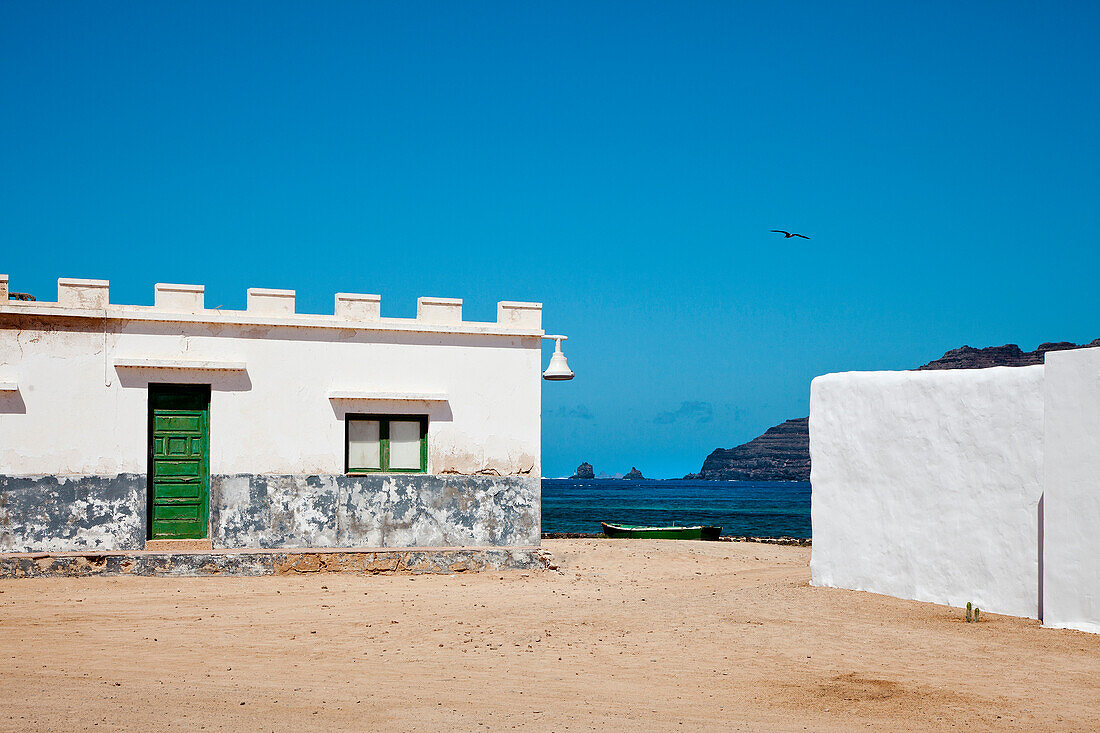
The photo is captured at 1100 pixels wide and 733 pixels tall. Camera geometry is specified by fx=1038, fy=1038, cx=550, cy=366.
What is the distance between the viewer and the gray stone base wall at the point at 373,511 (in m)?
14.7

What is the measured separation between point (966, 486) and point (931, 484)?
52 centimetres

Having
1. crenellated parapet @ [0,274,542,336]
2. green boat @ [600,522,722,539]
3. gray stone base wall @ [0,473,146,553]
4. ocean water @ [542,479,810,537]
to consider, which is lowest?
ocean water @ [542,479,810,537]

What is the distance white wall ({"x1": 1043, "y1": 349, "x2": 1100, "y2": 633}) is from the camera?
374 inches

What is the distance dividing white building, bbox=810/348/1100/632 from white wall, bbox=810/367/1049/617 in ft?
0.05

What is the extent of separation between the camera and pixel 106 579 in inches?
538

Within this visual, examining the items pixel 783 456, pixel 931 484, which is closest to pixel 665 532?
pixel 931 484

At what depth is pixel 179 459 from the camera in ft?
48.0

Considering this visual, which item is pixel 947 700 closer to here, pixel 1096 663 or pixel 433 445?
pixel 1096 663

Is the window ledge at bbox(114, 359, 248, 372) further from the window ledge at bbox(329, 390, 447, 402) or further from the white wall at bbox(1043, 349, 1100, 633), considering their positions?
the white wall at bbox(1043, 349, 1100, 633)

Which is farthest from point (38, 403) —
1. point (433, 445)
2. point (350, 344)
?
point (433, 445)

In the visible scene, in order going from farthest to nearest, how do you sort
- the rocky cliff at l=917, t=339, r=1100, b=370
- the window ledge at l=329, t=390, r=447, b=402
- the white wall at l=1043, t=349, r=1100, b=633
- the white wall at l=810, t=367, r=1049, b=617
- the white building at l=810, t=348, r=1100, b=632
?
the rocky cliff at l=917, t=339, r=1100, b=370, the window ledge at l=329, t=390, r=447, b=402, the white wall at l=810, t=367, r=1049, b=617, the white building at l=810, t=348, r=1100, b=632, the white wall at l=1043, t=349, r=1100, b=633

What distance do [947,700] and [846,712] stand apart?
0.85 meters

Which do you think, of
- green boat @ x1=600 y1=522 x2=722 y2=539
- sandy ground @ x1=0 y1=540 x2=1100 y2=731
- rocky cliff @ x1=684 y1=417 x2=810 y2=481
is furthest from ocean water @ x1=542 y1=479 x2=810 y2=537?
rocky cliff @ x1=684 y1=417 x2=810 y2=481

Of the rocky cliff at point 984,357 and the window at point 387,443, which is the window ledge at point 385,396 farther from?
the rocky cliff at point 984,357
